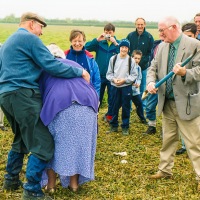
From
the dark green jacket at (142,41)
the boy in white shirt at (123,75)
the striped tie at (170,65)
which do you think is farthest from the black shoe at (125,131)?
the striped tie at (170,65)

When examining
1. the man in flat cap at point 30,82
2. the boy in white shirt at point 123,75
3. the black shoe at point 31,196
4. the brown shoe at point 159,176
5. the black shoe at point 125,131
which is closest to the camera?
the man in flat cap at point 30,82

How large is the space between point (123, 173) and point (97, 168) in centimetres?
45

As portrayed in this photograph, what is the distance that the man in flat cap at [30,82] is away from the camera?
14.9ft

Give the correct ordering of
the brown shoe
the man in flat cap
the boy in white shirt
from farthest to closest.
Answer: the boy in white shirt
the brown shoe
the man in flat cap

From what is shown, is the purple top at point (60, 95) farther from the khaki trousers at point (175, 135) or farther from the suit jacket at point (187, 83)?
the khaki trousers at point (175, 135)

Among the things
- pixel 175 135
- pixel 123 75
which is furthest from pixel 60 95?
pixel 123 75

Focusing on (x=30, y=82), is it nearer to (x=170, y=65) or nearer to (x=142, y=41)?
(x=170, y=65)

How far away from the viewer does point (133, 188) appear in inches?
218

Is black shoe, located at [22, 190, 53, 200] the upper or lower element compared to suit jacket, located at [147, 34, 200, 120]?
lower

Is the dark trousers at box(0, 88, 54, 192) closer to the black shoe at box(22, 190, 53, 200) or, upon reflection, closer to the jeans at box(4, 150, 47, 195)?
the jeans at box(4, 150, 47, 195)

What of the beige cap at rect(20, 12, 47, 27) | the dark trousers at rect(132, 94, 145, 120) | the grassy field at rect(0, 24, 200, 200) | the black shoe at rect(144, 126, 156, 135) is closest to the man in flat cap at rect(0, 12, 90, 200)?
the beige cap at rect(20, 12, 47, 27)

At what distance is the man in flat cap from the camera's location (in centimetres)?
454

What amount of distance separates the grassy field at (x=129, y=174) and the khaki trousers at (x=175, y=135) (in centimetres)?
33

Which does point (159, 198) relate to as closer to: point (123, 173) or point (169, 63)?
point (123, 173)
